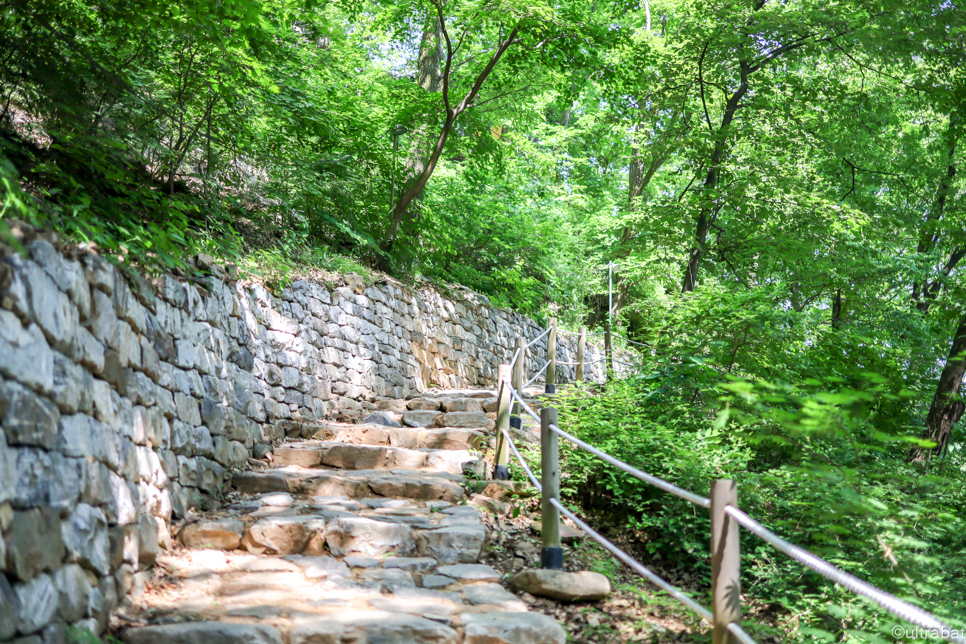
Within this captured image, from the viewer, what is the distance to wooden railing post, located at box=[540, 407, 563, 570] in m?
3.60

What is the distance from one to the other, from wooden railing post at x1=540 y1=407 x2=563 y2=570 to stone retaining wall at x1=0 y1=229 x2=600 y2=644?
1.91 m

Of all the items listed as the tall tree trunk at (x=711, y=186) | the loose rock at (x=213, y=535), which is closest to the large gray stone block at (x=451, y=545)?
the loose rock at (x=213, y=535)

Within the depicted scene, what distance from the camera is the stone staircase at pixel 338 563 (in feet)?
8.62

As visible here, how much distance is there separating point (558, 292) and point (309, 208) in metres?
7.82

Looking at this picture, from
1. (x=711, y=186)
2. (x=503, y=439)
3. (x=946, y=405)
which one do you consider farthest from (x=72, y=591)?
(x=711, y=186)

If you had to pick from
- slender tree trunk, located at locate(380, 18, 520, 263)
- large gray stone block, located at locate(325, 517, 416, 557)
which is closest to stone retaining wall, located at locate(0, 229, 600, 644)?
large gray stone block, located at locate(325, 517, 416, 557)

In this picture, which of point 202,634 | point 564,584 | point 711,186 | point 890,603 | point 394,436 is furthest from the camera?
point 711,186

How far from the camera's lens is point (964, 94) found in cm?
702

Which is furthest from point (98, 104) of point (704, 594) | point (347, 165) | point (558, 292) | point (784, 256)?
point (558, 292)

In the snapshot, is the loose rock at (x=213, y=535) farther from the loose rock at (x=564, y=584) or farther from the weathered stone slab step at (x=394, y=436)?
the weathered stone slab step at (x=394, y=436)

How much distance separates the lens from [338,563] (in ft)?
11.5

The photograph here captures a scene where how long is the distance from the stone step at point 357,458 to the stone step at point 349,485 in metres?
0.39

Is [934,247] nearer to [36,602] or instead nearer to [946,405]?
[946,405]

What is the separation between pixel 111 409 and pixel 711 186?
8895 mm
